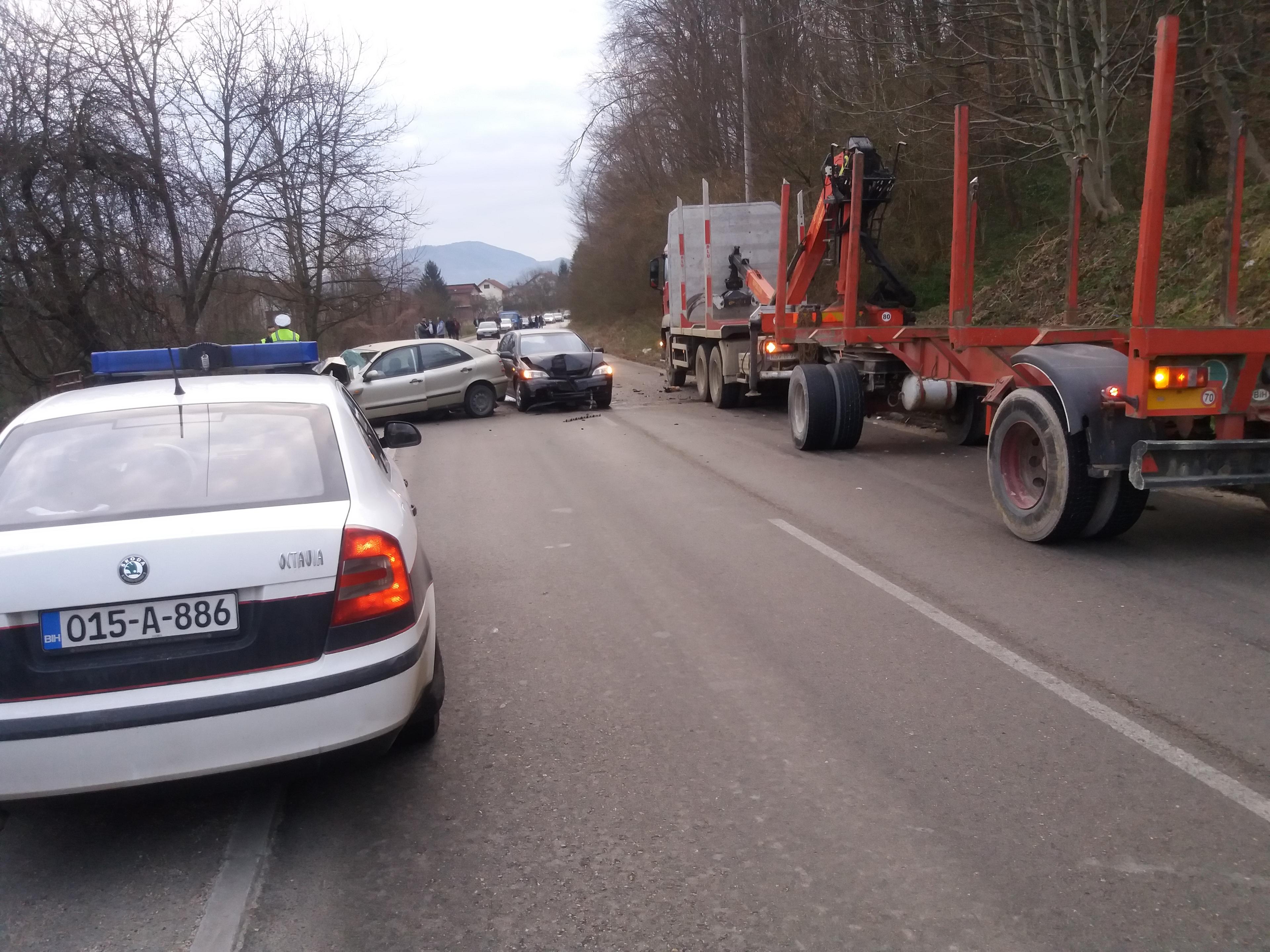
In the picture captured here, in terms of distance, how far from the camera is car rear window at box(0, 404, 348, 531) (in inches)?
144

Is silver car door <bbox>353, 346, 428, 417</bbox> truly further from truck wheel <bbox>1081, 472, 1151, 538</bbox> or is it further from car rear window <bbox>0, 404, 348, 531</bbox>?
car rear window <bbox>0, 404, 348, 531</bbox>

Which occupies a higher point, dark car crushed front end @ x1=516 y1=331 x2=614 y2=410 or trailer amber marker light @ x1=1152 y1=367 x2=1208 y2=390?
trailer amber marker light @ x1=1152 y1=367 x2=1208 y2=390

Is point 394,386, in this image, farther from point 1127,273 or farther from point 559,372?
point 1127,273

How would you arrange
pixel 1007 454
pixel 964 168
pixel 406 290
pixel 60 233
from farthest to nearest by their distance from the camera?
pixel 406 290 < pixel 60 233 < pixel 964 168 < pixel 1007 454

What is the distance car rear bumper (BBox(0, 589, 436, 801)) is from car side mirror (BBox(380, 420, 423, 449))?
2516 mm

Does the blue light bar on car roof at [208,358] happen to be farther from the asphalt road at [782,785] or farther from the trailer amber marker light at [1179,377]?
the trailer amber marker light at [1179,377]

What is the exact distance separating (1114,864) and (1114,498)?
4179 millimetres

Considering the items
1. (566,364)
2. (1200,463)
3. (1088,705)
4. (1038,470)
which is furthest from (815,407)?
(1088,705)

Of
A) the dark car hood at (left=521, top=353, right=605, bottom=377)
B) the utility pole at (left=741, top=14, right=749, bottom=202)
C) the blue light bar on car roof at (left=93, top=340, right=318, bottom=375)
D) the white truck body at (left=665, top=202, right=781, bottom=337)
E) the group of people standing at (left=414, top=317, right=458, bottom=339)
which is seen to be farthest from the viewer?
the group of people standing at (left=414, top=317, right=458, bottom=339)

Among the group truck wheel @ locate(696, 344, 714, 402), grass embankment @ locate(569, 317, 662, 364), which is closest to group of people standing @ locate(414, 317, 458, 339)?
grass embankment @ locate(569, 317, 662, 364)

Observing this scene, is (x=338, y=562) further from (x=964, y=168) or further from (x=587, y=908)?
(x=964, y=168)

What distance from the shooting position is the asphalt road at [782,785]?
311 cm

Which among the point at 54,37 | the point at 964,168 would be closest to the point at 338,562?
the point at 964,168

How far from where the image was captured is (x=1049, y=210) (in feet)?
71.6
